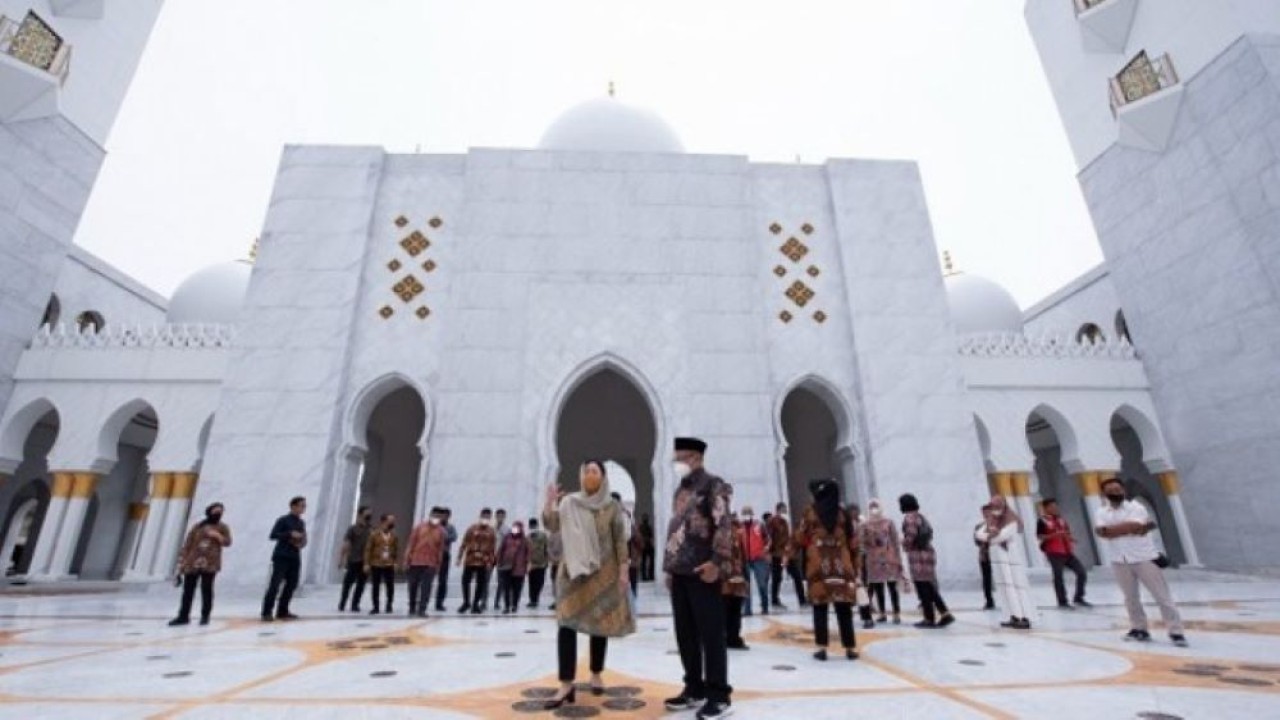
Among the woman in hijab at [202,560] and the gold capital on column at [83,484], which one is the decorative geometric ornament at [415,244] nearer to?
the woman in hijab at [202,560]

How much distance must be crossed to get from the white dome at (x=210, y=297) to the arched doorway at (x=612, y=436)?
1171 cm

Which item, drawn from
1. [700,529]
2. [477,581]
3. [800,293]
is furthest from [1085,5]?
[477,581]

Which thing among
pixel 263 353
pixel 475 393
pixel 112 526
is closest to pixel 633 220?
pixel 475 393

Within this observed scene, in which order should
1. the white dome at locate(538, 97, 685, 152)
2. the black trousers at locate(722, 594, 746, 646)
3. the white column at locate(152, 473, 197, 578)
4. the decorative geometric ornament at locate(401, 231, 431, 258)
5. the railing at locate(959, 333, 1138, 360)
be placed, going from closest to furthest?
the black trousers at locate(722, 594, 746, 646) < the decorative geometric ornament at locate(401, 231, 431, 258) < the white column at locate(152, 473, 197, 578) < the railing at locate(959, 333, 1138, 360) < the white dome at locate(538, 97, 685, 152)

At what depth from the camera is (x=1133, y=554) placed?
5.29 meters

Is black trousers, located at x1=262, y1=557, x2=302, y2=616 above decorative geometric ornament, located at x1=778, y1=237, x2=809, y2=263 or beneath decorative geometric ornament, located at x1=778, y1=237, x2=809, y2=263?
beneath

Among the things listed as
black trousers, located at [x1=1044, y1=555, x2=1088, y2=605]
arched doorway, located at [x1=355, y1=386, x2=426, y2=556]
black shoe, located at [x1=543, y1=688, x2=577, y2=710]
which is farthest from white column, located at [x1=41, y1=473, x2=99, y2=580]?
black trousers, located at [x1=1044, y1=555, x2=1088, y2=605]

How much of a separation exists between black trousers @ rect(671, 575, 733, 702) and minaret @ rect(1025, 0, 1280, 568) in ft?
50.2

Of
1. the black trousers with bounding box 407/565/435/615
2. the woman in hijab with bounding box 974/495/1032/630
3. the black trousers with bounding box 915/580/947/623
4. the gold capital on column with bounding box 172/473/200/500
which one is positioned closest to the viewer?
the woman in hijab with bounding box 974/495/1032/630

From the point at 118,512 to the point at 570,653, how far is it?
22.8 metres

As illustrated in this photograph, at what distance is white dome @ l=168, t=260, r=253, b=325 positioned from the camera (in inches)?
770

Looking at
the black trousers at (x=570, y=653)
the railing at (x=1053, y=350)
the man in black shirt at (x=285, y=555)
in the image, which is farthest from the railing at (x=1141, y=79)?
the man in black shirt at (x=285, y=555)

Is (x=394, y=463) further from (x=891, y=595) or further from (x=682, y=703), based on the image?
(x=682, y=703)

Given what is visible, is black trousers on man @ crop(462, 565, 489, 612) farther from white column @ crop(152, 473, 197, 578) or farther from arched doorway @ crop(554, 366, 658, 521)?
white column @ crop(152, 473, 197, 578)
